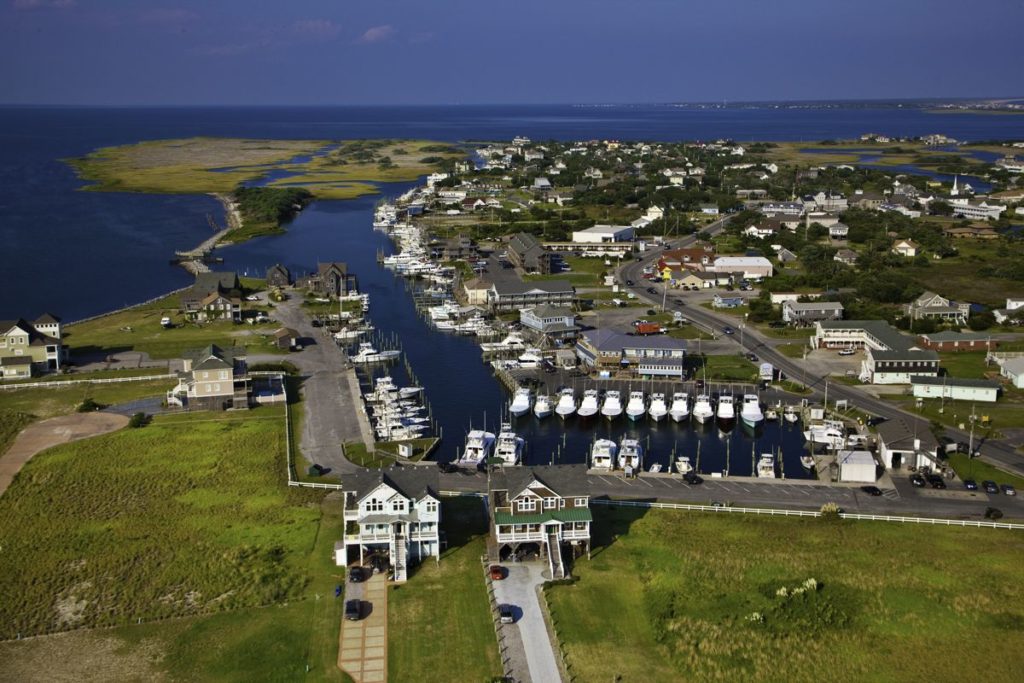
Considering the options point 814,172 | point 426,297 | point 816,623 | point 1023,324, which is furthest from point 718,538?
point 814,172

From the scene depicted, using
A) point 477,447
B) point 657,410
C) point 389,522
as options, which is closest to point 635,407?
point 657,410

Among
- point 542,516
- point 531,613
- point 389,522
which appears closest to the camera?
point 531,613

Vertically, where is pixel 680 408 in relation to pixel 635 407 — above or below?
below

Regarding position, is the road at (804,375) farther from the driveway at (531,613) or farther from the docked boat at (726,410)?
the driveway at (531,613)

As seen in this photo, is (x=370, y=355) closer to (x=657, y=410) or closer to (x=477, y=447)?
(x=477, y=447)

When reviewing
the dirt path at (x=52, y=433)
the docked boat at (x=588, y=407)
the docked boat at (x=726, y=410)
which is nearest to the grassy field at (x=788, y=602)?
the docked boat at (x=726, y=410)

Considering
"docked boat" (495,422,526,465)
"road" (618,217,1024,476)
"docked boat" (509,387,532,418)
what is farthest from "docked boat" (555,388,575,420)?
"road" (618,217,1024,476)

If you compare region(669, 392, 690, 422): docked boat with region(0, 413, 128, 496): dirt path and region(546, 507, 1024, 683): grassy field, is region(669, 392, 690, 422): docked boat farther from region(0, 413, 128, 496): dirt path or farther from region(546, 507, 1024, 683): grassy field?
region(0, 413, 128, 496): dirt path
